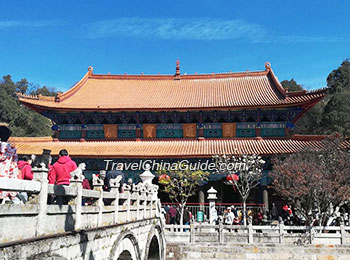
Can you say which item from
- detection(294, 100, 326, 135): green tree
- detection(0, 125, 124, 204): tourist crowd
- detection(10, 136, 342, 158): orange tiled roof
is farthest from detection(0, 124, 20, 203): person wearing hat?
detection(294, 100, 326, 135): green tree

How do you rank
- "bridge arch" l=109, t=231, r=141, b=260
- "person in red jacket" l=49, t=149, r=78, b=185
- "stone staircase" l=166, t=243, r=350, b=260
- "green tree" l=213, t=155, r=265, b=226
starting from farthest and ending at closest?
"green tree" l=213, t=155, r=265, b=226 → "stone staircase" l=166, t=243, r=350, b=260 → "bridge arch" l=109, t=231, r=141, b=260 → "person in red jacket" l=49, t=149, r=78, b=185

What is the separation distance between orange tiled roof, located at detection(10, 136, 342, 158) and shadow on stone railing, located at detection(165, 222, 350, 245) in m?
5.29

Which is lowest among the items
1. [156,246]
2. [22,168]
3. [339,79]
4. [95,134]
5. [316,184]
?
[156,246]

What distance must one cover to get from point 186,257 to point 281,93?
13.8m

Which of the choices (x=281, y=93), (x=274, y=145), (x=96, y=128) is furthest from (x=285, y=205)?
(x=96, y=128)

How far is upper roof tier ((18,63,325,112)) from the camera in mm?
22141

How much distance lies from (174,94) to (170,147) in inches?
222

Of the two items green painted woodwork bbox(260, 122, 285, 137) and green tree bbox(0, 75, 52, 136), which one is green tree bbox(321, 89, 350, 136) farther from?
green tree bbox(0, 75, 52, 136)

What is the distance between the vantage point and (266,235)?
15.4m

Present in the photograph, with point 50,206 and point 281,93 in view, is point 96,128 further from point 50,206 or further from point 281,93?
point 50,206

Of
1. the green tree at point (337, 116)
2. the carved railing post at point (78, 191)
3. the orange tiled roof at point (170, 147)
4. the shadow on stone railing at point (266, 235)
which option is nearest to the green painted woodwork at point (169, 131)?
the orange tiled roof at point (170, 147)

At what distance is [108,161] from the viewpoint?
21438mm

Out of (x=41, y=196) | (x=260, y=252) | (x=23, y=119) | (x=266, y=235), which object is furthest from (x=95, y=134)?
(x=23, y=119)

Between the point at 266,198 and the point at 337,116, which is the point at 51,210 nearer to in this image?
the point at 266,198
